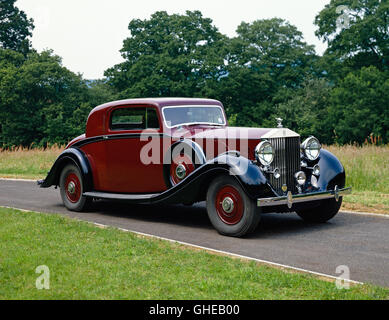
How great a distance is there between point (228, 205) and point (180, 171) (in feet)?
4.20

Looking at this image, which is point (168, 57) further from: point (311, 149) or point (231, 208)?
point (231, 208)

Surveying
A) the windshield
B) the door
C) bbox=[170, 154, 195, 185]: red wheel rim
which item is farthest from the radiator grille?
the door

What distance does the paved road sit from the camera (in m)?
5.95

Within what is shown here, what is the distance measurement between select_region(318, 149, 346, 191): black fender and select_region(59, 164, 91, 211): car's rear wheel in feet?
14.7

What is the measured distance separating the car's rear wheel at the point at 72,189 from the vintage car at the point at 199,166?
0.02 m

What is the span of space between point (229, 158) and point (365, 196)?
460 cm

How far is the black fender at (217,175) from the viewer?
23.6 ft

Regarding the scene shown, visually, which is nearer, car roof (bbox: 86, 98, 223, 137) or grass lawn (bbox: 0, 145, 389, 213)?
car roof (bbox: 86, 98, 223, 137)

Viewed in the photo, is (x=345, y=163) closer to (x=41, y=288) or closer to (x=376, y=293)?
(x=376, y=293)

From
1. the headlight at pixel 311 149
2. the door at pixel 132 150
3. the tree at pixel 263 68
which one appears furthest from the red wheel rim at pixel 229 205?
the tree at pixel 263 68

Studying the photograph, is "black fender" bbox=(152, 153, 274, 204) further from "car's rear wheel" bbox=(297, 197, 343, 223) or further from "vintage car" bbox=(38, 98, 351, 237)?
"car's rear wheel" bbox=(297, 197, 343, 223)

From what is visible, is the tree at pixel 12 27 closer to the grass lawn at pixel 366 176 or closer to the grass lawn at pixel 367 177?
the grass lawn at pixel 366 176

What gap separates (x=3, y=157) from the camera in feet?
77.3
